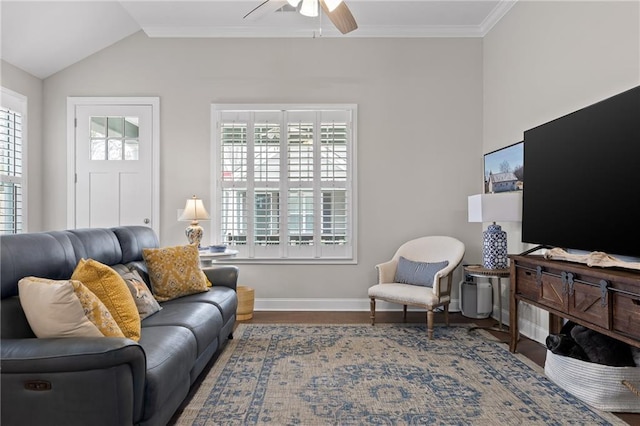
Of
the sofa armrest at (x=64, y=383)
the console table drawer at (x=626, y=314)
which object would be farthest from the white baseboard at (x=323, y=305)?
the sofa armrest at (x=64, y=383)

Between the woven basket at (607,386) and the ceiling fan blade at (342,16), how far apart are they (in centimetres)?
267

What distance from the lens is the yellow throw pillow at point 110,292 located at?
6.79 ft

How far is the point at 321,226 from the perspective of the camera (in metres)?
4.74

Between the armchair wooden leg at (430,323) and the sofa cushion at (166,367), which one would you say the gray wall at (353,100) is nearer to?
the armchair wooden leg at (430,323)

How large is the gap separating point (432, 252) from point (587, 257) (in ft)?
6.44

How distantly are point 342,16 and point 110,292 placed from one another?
2.33 metres

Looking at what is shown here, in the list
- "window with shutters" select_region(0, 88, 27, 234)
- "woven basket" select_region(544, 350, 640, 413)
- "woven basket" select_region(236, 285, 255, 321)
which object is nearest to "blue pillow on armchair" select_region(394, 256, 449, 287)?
"woven basket" select_region(236, 285, 255, 321)

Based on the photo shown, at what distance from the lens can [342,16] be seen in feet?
9.59

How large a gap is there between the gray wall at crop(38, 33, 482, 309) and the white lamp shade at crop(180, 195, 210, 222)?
0.41 metres

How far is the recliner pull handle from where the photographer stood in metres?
1.55

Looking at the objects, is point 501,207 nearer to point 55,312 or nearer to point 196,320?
point 196,320

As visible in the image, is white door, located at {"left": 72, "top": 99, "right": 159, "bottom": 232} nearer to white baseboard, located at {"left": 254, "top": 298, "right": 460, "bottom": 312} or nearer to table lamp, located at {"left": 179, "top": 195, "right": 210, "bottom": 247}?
table lamp, located at {"left": 179, "top": 195, "right": 210, "bottom": 247}

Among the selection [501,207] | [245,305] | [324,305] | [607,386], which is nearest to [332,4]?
[501,207]

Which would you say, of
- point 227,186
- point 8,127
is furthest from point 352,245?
point 8,127
